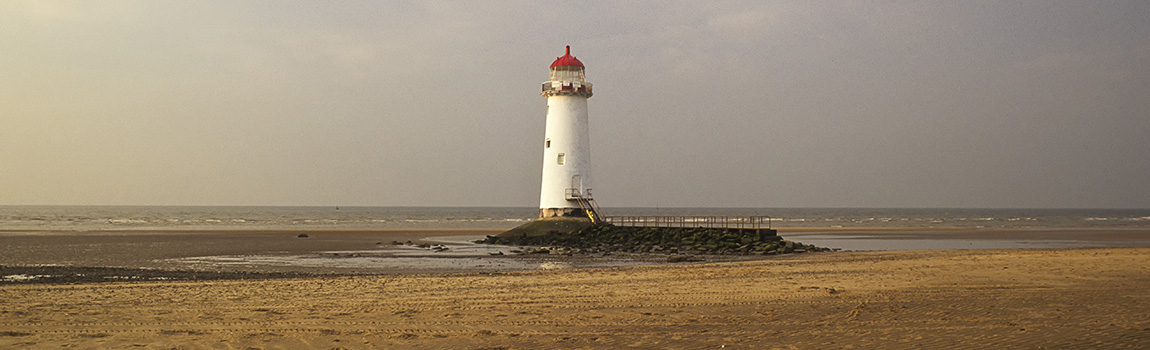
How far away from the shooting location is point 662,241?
32.7m

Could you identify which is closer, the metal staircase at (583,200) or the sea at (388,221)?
the metal staircase at (583,200)

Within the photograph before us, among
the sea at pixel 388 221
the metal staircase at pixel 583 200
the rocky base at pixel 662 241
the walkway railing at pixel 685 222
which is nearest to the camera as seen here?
the rocky base at pixel 662 241

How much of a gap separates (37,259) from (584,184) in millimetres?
19530

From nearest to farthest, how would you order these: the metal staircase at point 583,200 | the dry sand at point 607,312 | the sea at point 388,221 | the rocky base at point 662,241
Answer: the dry sand at point 607,312 → the rocky base at point 662,241 → the metal staircase at point 583,200 → the sea at point 388,221

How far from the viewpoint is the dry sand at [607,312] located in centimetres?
858

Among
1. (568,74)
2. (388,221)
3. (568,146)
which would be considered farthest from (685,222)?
(388,221)

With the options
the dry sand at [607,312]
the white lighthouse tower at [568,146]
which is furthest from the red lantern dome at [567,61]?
the dry sand at [607,312]

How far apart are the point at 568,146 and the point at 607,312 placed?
2554 cm

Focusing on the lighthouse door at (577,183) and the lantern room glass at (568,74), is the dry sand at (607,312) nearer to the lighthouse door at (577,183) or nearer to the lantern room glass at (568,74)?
the lighthouse door at (577,183)

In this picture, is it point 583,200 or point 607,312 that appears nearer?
point 607,312

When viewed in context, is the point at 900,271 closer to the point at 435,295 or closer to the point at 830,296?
the point at 830,296

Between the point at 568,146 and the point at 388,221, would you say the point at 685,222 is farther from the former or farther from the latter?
the point at 388,221

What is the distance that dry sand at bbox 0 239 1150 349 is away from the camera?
28.1 feet

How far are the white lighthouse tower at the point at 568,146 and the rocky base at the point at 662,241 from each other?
176cm
